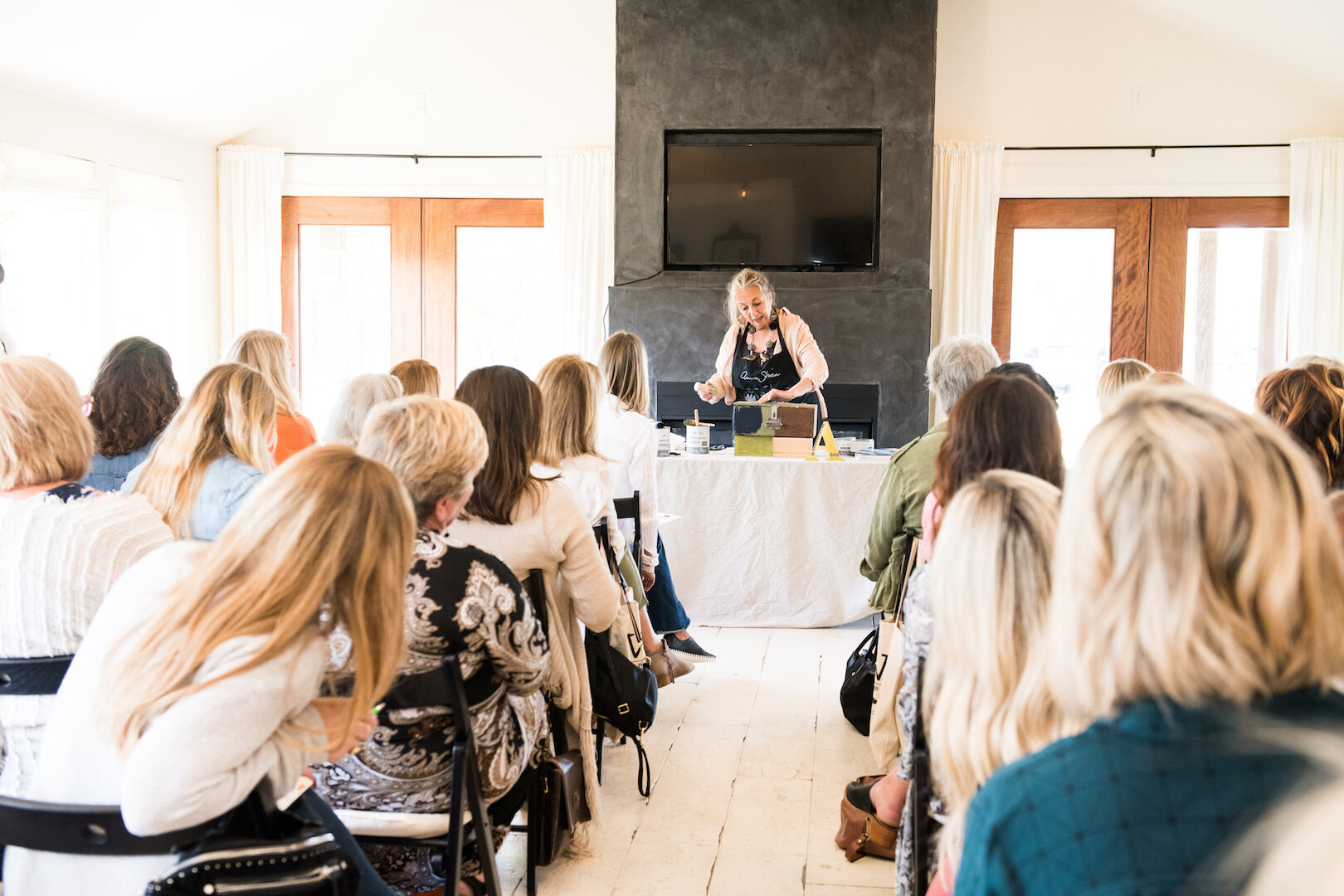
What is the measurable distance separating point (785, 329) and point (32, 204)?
162 inches

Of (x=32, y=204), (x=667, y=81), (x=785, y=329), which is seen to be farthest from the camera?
(x=667, y=81)

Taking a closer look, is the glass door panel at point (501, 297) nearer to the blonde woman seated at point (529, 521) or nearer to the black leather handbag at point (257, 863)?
the blonde woman seated at point (529, 521)

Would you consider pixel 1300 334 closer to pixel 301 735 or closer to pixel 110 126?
pixel 301 735

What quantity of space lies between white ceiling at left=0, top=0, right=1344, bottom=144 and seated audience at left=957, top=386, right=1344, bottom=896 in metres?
5.58

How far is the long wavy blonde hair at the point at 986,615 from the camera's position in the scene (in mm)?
1133

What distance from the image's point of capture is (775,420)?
15.0ft

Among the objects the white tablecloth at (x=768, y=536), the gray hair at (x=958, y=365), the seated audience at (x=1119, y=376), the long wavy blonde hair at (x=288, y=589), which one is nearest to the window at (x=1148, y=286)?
the white tablecloth at (x=768, y=536)

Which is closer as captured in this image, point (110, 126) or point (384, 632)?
point (384, 632)

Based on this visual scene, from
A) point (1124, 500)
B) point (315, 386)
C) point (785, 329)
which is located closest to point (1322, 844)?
point (1124, 500)

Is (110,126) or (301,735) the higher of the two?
(110,126)

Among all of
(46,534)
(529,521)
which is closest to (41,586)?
(46,534)

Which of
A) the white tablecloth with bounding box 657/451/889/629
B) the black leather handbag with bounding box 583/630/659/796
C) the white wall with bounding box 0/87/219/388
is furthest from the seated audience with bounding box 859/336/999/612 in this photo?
the white wall with bounding box 0/87/219/388

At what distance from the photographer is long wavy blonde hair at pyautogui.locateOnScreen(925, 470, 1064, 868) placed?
3.72 ft

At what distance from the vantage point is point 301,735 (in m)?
1.26
